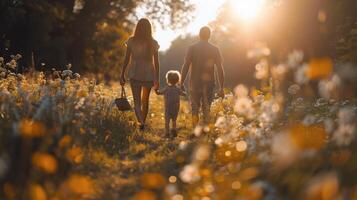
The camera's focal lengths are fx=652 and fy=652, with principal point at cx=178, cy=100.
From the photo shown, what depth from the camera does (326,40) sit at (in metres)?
22.6

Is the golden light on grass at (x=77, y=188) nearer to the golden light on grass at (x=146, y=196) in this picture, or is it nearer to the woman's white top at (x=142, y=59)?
the golden light on grass at (x=146, y=196)

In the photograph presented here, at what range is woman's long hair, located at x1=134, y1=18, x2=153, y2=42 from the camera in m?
11.7

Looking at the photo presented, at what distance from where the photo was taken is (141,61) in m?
11.9

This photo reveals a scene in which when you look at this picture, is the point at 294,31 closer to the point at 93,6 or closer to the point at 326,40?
the point at 326,40

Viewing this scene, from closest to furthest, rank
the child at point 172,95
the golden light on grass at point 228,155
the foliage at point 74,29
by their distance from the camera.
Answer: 1. the golden light on grass at point 228,155
2. the child at point 172,95
3. the foliage at point 74,29

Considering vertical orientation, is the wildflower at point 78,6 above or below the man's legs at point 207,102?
above

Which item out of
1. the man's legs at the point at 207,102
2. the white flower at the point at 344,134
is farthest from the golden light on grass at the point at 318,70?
the man's legs at the point at 207,102

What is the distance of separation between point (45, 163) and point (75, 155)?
1.42m

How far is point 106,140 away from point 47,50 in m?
22.3

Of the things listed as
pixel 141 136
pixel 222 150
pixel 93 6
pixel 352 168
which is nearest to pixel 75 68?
pixel 93 6

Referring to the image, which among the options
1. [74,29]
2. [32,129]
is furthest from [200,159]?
[74,29]

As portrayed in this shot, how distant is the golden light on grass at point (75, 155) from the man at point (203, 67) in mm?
4423

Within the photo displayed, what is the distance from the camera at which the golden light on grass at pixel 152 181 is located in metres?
6.03

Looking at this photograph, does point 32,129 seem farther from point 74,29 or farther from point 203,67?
point 74,29
